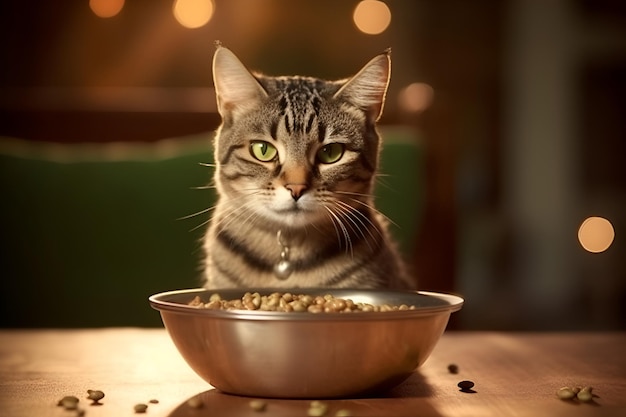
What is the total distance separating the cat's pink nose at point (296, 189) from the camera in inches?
45.1

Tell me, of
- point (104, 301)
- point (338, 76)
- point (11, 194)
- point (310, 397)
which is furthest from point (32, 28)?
point (310, 397)

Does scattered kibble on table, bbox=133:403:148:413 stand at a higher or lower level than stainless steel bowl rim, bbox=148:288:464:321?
lower

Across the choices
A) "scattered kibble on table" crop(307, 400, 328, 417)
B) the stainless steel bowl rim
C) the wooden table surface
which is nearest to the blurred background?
the wooden table surface

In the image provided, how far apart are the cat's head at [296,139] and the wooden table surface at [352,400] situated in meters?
0.27

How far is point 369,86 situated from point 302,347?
0.51m

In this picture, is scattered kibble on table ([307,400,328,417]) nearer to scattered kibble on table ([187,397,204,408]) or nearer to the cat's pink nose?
scattered kibble on table ([187,397,204,408])

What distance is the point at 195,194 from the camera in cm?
207

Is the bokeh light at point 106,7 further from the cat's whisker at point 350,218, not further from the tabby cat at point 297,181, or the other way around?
the cat's whisker at point 350,218

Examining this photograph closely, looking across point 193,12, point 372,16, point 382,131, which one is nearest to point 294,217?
point 382,131

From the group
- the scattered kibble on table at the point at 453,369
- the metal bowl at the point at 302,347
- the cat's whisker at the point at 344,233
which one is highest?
the cat's whisker at the point at 344,233

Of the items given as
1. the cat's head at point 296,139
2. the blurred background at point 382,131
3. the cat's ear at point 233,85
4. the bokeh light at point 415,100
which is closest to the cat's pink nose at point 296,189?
the cat's head at point 296,139

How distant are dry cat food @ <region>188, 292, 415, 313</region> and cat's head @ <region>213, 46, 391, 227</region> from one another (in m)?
0.21

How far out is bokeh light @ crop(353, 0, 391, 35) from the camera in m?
3.88

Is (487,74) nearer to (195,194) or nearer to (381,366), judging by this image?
(195,194)
